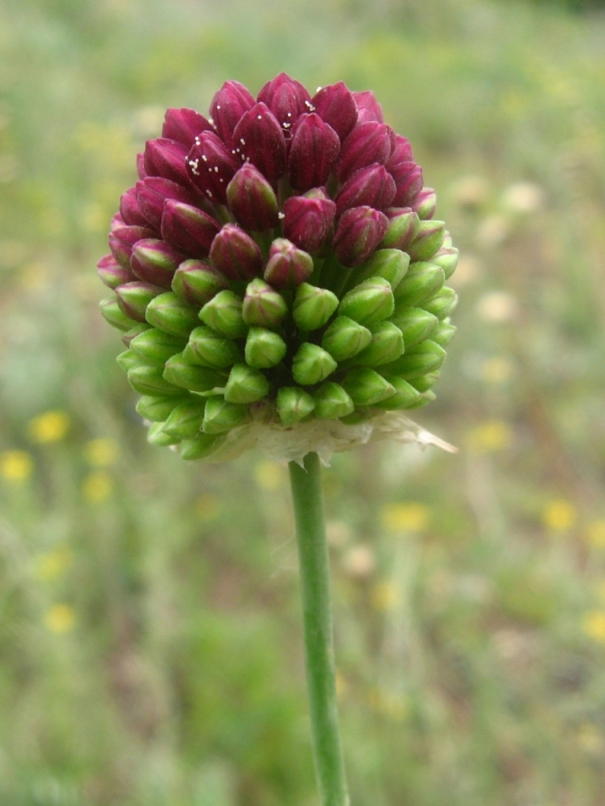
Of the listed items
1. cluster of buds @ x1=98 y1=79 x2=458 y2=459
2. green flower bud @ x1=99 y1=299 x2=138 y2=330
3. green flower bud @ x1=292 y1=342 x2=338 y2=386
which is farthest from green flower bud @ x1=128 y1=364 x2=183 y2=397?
green flower bud @ x1=292 y1=342 x2=338 y2=386

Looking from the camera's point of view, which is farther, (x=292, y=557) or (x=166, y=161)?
(x=292, y=557)

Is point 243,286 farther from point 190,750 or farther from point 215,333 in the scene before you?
point 190,750

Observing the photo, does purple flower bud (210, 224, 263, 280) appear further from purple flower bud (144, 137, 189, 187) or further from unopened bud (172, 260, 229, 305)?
purple flower bud (144, 137, 189, 187)

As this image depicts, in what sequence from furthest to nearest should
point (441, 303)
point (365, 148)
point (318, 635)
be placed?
1. point (441, 303)
2. point (365, 148)
3. point (318, 635)

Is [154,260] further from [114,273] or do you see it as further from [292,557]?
[292,557]

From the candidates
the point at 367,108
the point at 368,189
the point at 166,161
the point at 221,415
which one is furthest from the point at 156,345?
the point at 367,108
